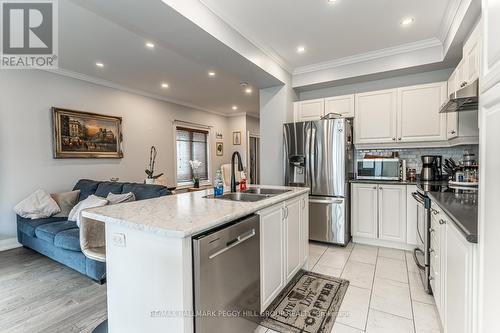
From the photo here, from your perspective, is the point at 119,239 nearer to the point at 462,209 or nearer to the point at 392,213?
the point at 462,209

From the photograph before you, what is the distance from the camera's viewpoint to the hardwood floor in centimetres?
183

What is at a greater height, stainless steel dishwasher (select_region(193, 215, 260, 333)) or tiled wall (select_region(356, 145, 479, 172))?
tiled wall (select_region(356, 145, 479, 172))

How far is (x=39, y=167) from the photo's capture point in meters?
3.63

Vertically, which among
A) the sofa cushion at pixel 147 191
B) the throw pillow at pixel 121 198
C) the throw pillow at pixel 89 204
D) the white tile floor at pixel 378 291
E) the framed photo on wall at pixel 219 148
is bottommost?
the white tile floor at pixel 378 291

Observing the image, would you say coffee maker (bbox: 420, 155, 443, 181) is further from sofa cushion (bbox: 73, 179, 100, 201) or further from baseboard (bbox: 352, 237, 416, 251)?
sofa cushion (bbox: 73, 179, 100, 201)

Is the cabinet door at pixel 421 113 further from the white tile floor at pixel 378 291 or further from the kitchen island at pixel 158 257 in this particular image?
the kitchen island at pixel 158 257

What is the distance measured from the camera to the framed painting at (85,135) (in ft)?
12.4

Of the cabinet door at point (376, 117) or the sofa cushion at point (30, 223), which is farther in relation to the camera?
the cabinet door at point (376, 117)

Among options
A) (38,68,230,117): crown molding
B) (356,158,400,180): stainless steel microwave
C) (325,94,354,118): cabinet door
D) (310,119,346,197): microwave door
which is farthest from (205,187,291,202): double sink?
(38,68,230,117): crown molding

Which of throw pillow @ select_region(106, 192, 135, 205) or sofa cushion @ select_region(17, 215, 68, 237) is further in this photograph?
sofa cushion @ select_region(17, 215, 68, 237)

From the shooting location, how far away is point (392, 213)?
325 centimetres

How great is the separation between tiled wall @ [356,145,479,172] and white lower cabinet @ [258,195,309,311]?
198 centimetres

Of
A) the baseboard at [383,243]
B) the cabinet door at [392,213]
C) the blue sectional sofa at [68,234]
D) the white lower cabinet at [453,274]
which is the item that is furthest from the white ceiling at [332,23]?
the baseboard at [383,243]

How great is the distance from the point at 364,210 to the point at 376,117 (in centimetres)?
138
